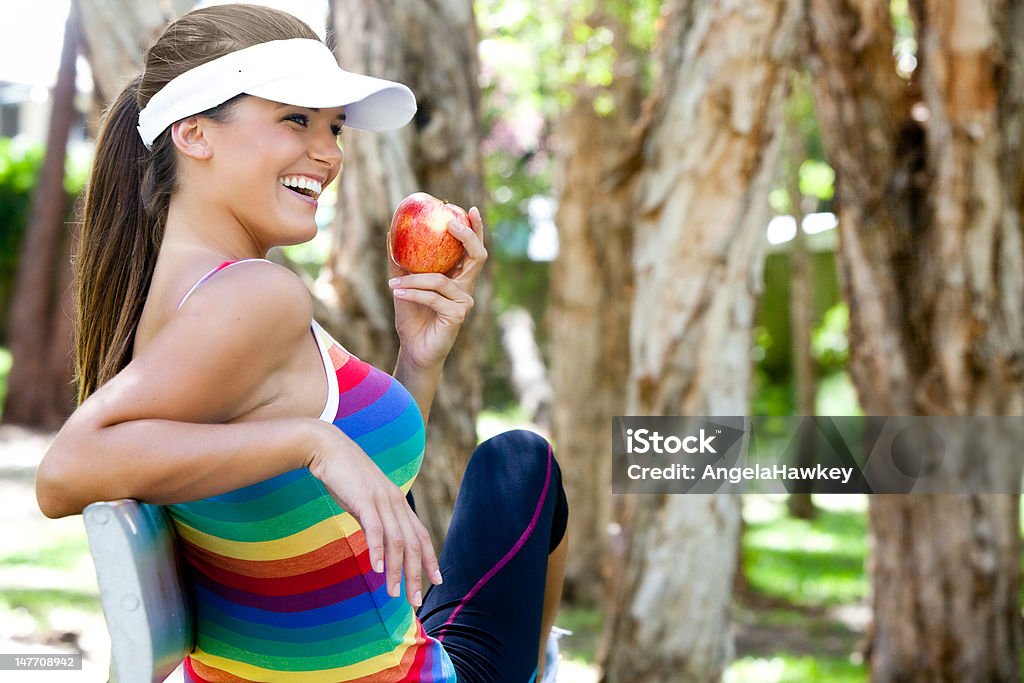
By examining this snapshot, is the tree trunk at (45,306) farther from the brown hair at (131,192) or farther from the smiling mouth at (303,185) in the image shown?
the smiling mouth at (303,185)

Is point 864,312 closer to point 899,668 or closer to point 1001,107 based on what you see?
point 1001,107

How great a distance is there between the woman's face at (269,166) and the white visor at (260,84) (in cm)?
4

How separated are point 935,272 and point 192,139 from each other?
377 cm

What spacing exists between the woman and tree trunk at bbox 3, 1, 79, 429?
9997mm

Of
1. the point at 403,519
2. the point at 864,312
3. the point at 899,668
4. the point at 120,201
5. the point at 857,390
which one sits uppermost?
the point at 864,312

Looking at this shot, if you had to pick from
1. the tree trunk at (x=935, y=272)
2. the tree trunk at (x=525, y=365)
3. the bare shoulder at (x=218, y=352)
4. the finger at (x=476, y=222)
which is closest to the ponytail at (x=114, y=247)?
the bare shoulder at (x=218, y=352)

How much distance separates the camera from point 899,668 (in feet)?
16.5

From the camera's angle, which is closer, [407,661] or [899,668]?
[407,661]

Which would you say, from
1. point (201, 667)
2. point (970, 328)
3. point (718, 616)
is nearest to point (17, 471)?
point (718, 616)

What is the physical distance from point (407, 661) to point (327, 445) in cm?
47

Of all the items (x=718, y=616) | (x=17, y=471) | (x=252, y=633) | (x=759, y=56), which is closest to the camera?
(x=252, y=633)

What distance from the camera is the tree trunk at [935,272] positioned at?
4637 millimetres

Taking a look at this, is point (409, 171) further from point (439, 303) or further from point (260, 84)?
point (260, 84)

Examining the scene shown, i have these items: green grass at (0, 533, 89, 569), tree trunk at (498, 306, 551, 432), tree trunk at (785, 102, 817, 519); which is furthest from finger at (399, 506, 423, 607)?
tree trunk at (498, 306, 551, 432)
